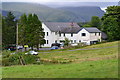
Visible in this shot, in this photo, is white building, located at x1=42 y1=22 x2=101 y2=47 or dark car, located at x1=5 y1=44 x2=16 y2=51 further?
white building, located at x1=42 y1=22 x2=101 y2=47

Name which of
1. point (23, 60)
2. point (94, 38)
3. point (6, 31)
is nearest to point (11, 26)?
point (6, 31)

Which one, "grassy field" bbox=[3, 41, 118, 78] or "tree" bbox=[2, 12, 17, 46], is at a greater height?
"tree" bbox=[2, 12, 17, 46]

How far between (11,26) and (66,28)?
Result: 15435 millimetres

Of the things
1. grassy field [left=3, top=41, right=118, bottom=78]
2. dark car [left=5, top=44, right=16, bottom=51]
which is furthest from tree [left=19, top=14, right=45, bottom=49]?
grassy field [left=3, top=41, right=118, bottom=78]

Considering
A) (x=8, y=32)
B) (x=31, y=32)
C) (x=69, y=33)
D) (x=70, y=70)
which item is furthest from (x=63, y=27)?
(x=70, y=70)

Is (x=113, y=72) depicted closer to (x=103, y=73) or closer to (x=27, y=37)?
(x=103, y=73)

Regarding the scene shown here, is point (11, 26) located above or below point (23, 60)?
above

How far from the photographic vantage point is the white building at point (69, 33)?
6150 cm

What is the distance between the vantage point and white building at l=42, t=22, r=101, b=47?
61500 millimetres

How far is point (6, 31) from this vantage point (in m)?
55.3

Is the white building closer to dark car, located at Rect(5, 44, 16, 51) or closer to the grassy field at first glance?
dark car, located at Rect(5, 44, 16, 51)

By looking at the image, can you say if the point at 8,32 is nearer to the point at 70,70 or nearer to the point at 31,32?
the point at 31,32

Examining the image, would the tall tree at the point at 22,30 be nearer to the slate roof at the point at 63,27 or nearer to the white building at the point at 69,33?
the white building at the point at 69,33

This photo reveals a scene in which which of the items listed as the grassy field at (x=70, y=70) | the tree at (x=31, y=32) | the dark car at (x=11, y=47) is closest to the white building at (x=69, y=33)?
the dark car at (x=11, y=47)
